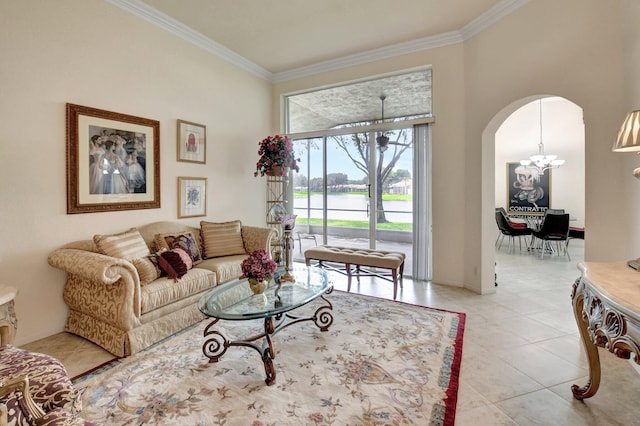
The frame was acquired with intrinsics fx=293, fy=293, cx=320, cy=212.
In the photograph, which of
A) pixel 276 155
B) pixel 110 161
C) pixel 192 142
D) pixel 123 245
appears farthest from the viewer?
pixel 276 155

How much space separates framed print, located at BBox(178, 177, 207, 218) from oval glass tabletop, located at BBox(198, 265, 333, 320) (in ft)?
5.34

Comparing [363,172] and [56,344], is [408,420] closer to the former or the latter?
[56,344]

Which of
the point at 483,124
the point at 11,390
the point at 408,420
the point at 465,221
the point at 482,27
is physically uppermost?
the point at 482,27

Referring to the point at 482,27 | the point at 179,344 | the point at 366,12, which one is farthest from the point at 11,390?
the point at 482,27

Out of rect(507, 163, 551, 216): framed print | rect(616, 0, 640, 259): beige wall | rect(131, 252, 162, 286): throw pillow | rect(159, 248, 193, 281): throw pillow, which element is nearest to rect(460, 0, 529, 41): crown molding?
rect(616, 0, 640, 259): beige wall

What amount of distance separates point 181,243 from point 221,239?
1.96 ft

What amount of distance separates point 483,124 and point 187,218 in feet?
13.4

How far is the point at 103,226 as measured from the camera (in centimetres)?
311

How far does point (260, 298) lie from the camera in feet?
7.98

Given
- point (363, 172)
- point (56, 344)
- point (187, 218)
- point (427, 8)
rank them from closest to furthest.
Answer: point (56, 344) < point (427, 8) < point (187, 218) < point (363, 172)

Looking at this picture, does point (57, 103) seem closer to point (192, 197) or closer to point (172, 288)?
point (192, 197)

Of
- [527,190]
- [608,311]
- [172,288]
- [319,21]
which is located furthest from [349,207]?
[527,190]

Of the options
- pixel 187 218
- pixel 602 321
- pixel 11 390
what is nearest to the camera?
pixel 11 390

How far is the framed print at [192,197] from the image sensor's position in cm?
389
